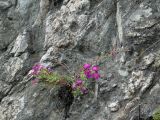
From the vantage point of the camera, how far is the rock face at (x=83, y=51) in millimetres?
6191

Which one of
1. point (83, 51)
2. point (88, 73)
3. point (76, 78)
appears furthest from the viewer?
point (83, 51)

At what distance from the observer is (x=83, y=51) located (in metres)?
7.31

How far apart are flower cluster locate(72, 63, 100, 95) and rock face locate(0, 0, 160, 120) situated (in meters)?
0.19

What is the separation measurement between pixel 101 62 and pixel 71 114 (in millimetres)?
1106

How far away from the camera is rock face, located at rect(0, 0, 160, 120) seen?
6191 mm

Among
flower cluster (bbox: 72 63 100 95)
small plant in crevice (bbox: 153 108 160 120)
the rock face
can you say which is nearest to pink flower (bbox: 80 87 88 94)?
flower cluster (bbox: 72 63 100 95)

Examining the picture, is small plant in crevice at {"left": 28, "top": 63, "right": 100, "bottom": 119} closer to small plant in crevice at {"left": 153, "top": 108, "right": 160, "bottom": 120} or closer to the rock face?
the rock face

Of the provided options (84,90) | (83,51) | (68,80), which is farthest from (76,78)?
(83,51)

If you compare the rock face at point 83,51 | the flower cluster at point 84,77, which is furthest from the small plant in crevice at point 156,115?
the flower cluster at point 84,77

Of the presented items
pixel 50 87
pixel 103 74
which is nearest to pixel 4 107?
pixel 50 87

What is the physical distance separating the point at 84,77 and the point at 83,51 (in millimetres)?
857

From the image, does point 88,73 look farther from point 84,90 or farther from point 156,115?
point 156,115

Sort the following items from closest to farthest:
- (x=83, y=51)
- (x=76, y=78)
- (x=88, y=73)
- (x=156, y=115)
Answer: (x=156, y=115) < (x=88, y=73) < (x=76, y=78) < (x=83, y=51)

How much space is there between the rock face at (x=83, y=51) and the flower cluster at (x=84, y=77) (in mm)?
186
